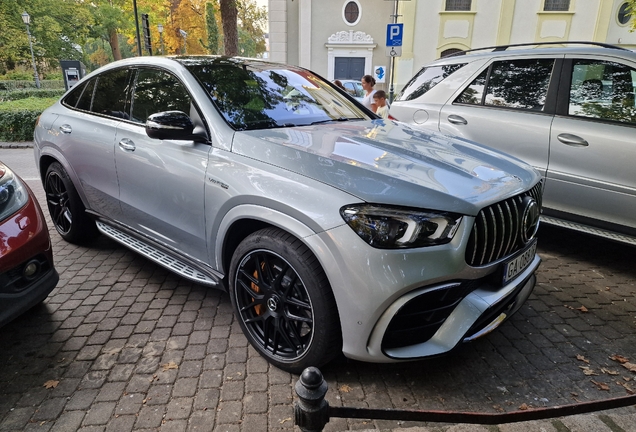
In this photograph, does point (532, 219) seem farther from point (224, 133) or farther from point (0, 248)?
point (0, 248)

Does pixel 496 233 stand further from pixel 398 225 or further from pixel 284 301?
pixel 284 301

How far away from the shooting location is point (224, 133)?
8.92 ft

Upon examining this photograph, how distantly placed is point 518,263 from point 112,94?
11.4 ft

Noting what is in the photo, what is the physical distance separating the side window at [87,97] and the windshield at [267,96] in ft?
4.74

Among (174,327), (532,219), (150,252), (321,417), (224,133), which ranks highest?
(224,133)

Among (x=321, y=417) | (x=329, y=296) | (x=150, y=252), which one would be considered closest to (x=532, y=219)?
(x=329, y=296)

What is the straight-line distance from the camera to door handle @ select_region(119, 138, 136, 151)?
130 inches

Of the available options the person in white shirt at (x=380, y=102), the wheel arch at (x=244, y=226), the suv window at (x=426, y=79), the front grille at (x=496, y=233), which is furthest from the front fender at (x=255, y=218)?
the person in white shirt at (x=380, y=102)

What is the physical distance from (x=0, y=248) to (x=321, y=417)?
2.17m

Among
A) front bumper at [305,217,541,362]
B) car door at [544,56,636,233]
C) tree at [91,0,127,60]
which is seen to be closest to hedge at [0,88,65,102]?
tree at [91,0,127,60]

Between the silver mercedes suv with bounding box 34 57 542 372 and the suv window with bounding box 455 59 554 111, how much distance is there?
5.65 ft

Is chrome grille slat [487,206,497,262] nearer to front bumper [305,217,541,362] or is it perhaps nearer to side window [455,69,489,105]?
front bumper [305,217,541,362]

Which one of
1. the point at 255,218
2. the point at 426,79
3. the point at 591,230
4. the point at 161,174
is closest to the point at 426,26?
the point at 426,79

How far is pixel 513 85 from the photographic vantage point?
4527mm
